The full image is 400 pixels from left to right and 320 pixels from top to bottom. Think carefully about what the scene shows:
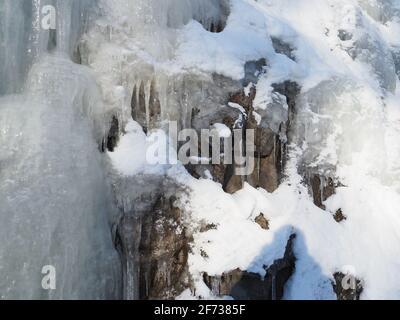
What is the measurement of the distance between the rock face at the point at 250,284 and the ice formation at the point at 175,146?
0.13m

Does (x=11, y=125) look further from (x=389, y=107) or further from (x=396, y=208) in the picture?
(x=389, y=107)

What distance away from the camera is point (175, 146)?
343 inches

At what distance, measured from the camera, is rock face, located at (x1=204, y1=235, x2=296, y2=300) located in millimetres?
7715

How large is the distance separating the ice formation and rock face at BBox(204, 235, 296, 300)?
13 cm

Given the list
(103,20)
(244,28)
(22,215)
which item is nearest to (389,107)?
(244,28)

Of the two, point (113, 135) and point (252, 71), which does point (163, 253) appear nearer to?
point (113, 135)

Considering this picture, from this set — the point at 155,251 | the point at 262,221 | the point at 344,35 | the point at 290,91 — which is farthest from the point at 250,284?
the point at 344,35

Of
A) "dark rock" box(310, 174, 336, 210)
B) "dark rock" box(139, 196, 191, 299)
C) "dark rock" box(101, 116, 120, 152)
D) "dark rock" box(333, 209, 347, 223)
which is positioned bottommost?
"dark rock" box(139, 196, 191, 299)

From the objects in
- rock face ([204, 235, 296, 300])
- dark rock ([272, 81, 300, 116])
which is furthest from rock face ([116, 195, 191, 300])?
dark rock ([272, 81, 300, 116])

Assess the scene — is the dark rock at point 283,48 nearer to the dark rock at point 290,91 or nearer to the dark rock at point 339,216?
the dark rock at point 290,91

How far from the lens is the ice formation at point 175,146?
670cm

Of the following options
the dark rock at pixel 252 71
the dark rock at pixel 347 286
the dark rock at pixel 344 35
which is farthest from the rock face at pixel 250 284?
the dark rock at pixel 344 35

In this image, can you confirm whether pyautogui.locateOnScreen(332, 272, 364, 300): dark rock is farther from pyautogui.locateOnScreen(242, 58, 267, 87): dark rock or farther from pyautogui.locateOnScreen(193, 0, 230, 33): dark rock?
pyautogui.locateOnScreen(193, 0, 230, 33): dark rock

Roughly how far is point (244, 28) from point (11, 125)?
18.4 feet
